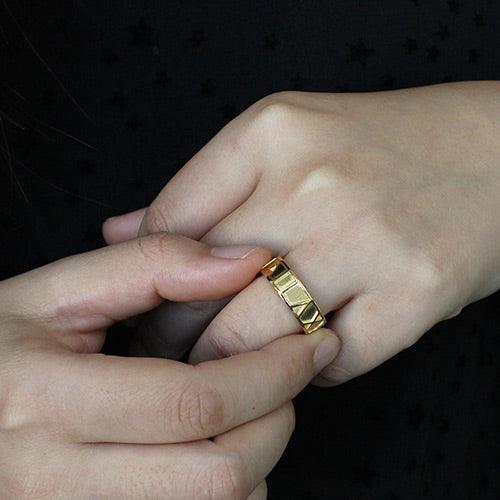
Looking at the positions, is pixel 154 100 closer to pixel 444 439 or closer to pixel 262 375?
pixel 262 375

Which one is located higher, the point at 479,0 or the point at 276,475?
the point at 479,0

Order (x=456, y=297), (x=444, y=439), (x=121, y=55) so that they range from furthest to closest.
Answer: (x=444, y=439) < (x=121, y=55) < (x=456, y=297)

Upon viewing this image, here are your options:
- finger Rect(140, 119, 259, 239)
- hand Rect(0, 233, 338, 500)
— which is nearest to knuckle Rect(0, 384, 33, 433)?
hand Rect(0, 233, 338, 500)

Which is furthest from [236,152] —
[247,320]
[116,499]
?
[116,499]

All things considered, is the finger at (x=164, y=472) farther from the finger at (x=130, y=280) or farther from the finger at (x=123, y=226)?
the finger at (x=123, y=226)

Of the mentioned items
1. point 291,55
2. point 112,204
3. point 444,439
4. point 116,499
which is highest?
point 291,55

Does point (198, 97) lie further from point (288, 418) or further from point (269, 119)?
point (288, 418)

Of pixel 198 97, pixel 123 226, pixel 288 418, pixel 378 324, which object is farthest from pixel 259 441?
pixel 198 97
